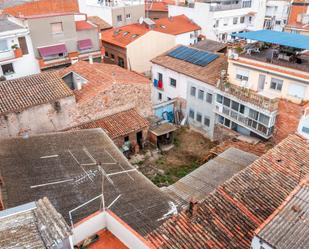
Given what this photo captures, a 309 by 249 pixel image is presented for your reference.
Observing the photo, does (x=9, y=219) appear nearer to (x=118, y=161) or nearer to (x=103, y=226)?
(x=103, y=226)

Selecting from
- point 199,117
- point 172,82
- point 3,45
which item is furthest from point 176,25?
point 3,45

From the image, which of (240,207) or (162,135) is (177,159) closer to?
(162,135)

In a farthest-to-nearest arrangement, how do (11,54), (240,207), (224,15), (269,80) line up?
(224,15) < (11,54) < (269,80) < (240,207)

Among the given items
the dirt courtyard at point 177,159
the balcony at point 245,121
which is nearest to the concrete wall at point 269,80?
the balcony at point 245,121

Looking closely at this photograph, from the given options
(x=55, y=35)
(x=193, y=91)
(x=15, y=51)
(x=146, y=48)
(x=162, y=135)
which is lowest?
(x=162, y=135)

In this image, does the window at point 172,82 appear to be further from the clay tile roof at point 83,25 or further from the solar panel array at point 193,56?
the clay tile roof at point 83,25

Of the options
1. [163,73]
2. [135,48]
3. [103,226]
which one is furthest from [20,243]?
[135,48]
